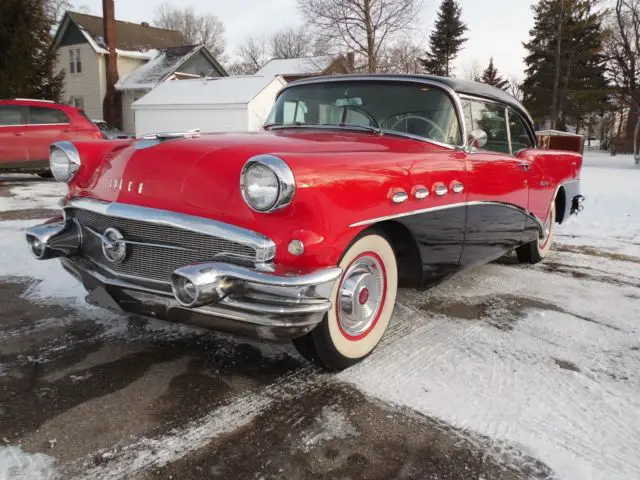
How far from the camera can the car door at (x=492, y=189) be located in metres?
3.41

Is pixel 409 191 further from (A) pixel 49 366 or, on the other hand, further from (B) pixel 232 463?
(A) pixel 49 366

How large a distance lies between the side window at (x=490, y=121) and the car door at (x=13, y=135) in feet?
32.0

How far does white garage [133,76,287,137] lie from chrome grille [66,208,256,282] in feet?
71.6

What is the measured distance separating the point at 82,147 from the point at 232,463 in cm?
208

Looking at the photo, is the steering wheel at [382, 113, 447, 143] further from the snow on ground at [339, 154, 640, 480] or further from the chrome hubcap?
the snow on ground at [339, 154, 640, 480]

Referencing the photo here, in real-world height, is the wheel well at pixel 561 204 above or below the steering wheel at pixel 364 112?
below

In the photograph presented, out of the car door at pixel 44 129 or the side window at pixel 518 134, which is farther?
the car door at pixel 44 129

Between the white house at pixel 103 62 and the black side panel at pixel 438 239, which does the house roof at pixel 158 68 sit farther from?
the black side panel at pixel 438 239

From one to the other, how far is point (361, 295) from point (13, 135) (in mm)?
10239

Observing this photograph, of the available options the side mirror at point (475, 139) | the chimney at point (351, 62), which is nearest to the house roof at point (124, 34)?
the chimney at point (351, 62)

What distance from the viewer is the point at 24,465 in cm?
186

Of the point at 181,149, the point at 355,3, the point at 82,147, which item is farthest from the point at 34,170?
the point at 355,3

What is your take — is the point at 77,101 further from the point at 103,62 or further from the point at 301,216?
the point at 301,216

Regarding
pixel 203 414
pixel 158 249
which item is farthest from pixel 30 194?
pixel 203 414
